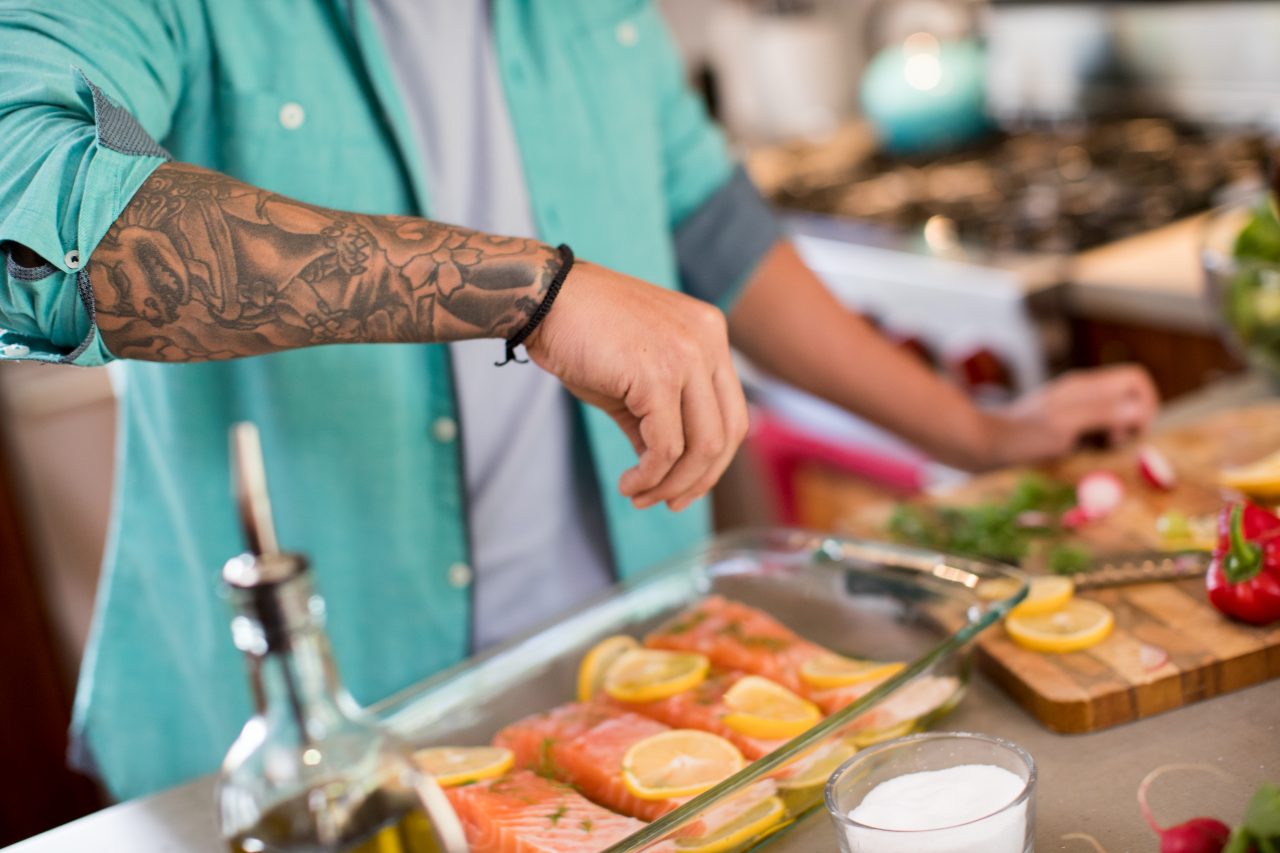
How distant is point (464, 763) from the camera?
39.0 inches

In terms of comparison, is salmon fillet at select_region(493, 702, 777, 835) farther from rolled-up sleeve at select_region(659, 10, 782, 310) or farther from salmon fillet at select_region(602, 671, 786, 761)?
rolled-up sleeve at select_region(659, 10, 782, 310)

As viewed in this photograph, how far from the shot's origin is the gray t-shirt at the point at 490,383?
134 cm

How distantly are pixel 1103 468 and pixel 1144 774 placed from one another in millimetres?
599

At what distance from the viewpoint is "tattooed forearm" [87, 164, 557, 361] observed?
92 centimetres

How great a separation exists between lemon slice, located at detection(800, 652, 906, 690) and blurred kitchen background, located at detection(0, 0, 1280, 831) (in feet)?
3.80

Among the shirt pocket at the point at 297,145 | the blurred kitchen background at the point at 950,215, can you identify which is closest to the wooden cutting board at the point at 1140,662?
the shirt pocket at the point at 297,145

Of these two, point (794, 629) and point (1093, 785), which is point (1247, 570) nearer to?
point (1093, 785)

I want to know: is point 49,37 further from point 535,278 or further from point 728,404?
point 728,404

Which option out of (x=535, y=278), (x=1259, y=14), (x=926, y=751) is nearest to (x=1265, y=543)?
(x=926, y=751)

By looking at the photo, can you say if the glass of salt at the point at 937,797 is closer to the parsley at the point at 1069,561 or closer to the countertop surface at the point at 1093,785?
the countertop surface at the point at 1093,785

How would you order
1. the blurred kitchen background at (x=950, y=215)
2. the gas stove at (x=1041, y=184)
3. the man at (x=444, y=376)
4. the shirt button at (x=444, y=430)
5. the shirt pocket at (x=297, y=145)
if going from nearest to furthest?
the man at (x=444, y=376)
the shirt pocket at (x=297, y=145)
the shirt button at (x=444, y=430)
the blurred kitchen background at (x=950, y=215)
the gas stove at (x=1041, y=184)

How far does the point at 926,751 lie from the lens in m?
0.87

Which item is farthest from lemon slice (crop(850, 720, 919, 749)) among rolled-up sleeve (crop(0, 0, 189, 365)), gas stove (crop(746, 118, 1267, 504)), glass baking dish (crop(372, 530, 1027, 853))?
gas stove (crop(746, 118, 1267, 504))

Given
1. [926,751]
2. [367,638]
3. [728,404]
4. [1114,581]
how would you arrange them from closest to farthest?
[926,751], [728,404], [1114,581], [367,638]
